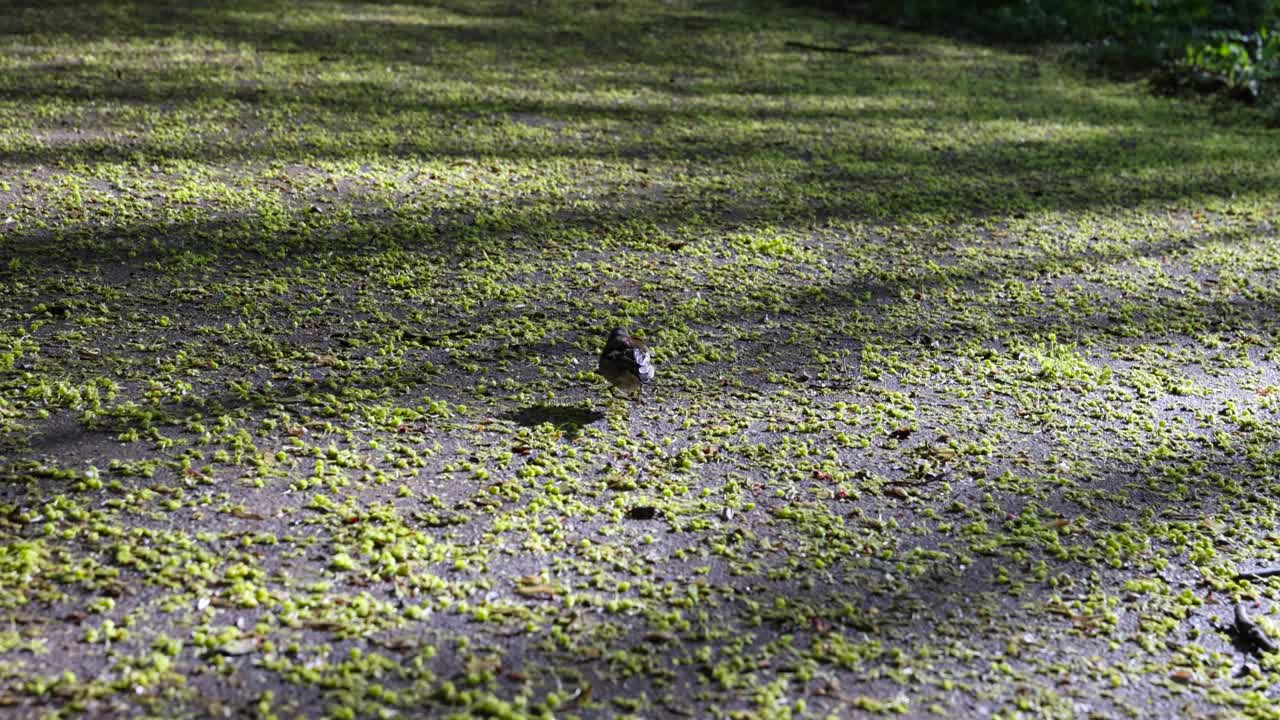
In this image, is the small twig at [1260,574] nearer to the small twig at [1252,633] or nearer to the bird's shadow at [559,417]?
the small twig at [1252,633]

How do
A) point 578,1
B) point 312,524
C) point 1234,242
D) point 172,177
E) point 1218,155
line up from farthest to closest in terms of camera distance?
1. point 578,1
2. point 1218,155
3. point 1234,242
4. point 172,177
5. point 312,524

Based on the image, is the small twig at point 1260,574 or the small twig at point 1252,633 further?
the small twig at point 1260,574

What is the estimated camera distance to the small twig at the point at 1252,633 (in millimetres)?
1561

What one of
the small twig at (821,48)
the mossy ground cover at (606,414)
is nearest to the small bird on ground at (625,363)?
the mossy ground cover at (606,414)

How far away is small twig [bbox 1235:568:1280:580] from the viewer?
1.73 m

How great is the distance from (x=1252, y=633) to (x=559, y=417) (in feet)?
3.95

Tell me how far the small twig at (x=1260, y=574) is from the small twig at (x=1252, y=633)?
120 mm

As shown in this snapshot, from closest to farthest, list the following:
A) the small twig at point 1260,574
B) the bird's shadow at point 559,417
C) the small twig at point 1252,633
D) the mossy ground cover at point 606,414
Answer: the mossy ground cover at point 606,414, the small twig at point 1252,633, the small twig at point 1260,574, the bird's shadow at point 559,417

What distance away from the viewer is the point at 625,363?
2.09 m

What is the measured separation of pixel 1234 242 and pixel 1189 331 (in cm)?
Answer: 97

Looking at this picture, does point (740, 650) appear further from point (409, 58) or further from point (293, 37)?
point (293, 37)

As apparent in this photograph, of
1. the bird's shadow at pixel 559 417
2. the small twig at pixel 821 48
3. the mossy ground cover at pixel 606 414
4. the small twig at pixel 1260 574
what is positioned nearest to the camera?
the mossy ground cover at pixel 606 414

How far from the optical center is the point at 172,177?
323cm

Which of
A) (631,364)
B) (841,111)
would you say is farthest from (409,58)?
(631,364)
